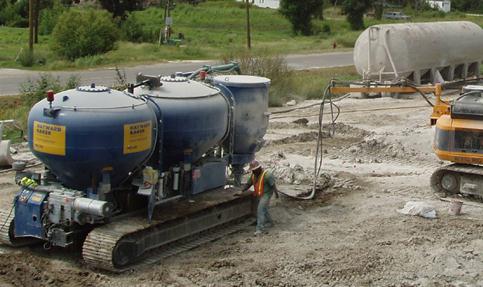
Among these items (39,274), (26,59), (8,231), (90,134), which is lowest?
(39,274)

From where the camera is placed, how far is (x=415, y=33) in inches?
1153

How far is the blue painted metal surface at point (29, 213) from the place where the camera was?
420 inches

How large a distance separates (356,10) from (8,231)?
64.1m

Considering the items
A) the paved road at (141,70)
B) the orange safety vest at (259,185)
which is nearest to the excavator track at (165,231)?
the orange safety vest at (259,185)

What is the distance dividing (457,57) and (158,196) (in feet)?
75.3

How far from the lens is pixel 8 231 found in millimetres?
11062

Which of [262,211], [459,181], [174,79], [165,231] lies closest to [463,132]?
[459,181]

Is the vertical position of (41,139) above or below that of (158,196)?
above

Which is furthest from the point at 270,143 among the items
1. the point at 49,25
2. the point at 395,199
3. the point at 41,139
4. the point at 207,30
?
the point at 207,30

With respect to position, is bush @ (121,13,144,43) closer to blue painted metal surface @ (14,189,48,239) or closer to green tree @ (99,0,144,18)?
green tree @ (99,0,144,18)

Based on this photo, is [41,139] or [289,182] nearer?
[41,139]

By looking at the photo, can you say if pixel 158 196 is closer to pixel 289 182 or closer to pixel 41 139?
pixel 41 139

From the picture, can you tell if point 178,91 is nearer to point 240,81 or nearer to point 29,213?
point 240,81

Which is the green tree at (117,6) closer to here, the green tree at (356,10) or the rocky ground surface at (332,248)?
the green tree at (356,10)
